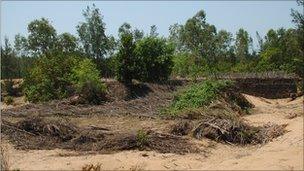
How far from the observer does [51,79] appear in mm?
27469

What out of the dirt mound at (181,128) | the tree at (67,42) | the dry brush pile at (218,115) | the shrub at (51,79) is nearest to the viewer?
the dry brush pile at (218,115)

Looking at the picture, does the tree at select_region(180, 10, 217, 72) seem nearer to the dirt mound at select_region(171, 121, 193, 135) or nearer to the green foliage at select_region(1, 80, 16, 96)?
the green foliage at select_region(1, 80, 16, 96)

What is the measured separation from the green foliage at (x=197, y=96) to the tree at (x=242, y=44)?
37941 mm

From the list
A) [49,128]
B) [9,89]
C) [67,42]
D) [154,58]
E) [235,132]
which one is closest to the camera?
[235,132]

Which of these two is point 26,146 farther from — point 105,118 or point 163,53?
point 163,53

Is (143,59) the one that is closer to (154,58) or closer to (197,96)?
(154,58)

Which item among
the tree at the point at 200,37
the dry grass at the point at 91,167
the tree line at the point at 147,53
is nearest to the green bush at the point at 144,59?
the tree line at the point at 147,53

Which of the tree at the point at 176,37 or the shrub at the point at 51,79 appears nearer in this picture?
the shrub at the point at 51,79

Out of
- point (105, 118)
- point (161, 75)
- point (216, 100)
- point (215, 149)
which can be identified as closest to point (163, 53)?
point (161, 75)

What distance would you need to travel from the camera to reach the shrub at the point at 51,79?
86.6 ft

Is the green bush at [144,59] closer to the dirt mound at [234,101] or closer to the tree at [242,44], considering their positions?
the dirt mound at [234,101]

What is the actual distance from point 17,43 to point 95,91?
40.5m

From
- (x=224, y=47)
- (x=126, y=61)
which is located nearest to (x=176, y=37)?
(x=224, y=47)

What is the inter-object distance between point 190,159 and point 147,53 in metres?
16.7
